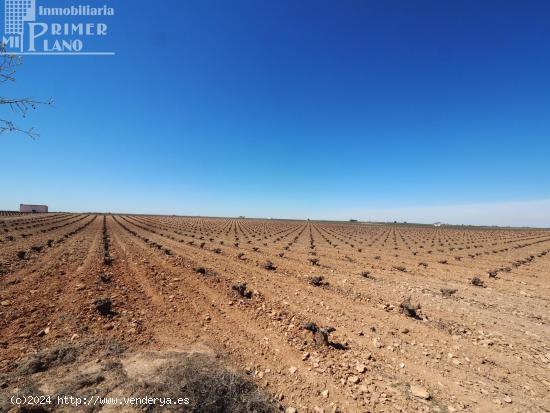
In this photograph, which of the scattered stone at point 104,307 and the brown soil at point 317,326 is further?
the scattered stone at point 104,307

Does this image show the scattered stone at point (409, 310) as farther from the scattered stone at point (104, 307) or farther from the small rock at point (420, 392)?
the scattered stone at point (104, 307)

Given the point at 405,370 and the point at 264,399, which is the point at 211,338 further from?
the point at 405,370

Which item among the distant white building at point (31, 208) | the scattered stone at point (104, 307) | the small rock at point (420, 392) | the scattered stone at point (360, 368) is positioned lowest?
the small rock at point (420, 392)

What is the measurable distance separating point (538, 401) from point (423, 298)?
5803mm

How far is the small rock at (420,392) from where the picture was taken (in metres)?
4.35

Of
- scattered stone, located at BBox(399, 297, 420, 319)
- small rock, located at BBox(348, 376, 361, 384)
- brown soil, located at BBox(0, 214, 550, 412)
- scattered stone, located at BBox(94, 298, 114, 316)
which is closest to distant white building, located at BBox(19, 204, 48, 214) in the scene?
brown soil, located at BBox(0, 214, 550, 412)

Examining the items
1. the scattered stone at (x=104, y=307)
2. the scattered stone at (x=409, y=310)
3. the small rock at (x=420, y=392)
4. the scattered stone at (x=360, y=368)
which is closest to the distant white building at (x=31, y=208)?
the scattered stone at (x=104, y=307)

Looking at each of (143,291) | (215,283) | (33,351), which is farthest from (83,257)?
(33,351)

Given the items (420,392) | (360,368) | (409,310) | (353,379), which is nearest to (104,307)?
(353,379)

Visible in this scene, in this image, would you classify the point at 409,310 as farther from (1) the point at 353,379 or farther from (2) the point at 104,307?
(2) the point at 104,307

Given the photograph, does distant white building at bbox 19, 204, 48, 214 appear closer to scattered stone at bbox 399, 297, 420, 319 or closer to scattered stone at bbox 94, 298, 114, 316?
scattered stone at bbox 94, 298, 114, 316

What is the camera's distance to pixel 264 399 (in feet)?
13.5

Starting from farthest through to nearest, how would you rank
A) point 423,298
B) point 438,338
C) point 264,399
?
point 423,298 → point 438,338 → point 264,399

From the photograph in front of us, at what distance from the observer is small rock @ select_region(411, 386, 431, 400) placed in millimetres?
4348
